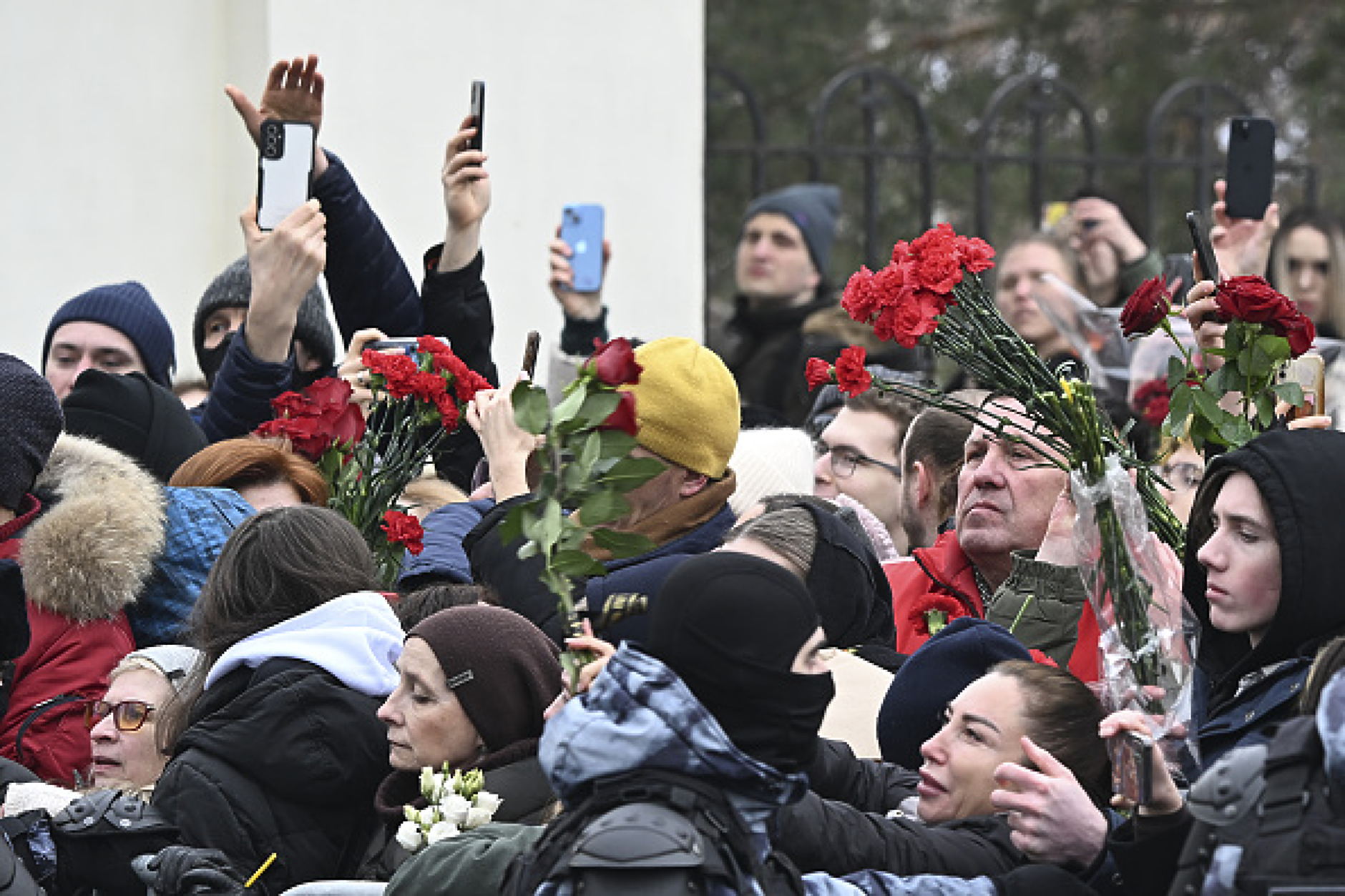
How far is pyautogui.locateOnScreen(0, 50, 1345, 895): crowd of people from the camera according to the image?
3270 mm

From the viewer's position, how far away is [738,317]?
8.74 m

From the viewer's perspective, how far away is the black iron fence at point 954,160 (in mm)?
10438

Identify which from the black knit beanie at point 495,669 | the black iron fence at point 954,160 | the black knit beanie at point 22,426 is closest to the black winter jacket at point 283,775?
the black knit beanie at point 495,669


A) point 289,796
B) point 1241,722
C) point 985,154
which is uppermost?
point 985,154

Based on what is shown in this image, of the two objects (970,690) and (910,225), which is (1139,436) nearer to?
(970,690)

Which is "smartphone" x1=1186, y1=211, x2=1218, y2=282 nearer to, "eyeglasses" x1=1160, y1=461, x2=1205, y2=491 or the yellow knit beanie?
the yellow knit beanie

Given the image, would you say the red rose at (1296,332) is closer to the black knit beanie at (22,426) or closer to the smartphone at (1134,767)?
the smartphone at (1134,767)

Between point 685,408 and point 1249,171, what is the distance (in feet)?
5.98

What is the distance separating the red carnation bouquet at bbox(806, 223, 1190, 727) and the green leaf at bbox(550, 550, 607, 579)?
2.90ft

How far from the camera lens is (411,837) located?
3.77 meters

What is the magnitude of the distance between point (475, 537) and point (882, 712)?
0.93 metres

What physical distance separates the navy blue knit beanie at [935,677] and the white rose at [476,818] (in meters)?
0.80

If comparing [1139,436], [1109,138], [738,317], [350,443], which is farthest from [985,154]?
[350,443]

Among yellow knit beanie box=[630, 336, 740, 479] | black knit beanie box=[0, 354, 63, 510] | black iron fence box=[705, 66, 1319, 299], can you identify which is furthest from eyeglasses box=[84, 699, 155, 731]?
black iron fence box=[705, 66, 1319, 299]
